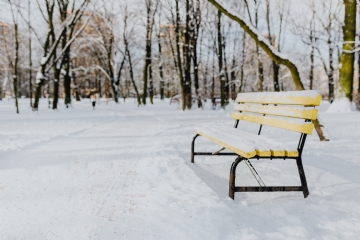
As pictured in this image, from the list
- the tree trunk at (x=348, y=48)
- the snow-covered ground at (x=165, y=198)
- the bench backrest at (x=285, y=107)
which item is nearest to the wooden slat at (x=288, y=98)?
the bench backrest at (x=285, y=107)

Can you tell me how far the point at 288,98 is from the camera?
→ 3.66 m

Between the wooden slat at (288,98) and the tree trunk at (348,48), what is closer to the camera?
the wooden slat at (288,98)

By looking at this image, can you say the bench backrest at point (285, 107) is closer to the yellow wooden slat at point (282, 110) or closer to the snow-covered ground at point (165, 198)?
the yellow wooden slat at point (282, 110)

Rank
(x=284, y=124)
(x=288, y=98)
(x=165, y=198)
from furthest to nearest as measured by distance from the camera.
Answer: (x=288, y=98) → (x=284, y=124) → (x=165, y=198)

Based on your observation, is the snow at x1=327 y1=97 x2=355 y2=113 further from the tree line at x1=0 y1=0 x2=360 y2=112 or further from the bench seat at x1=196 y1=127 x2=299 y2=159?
the bench seat at x1=196 y1=127 x2=299 y2=159

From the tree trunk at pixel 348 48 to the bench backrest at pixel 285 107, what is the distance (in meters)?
8.61

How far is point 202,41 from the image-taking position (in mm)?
27594

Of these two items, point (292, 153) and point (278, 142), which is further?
point (278, 142)

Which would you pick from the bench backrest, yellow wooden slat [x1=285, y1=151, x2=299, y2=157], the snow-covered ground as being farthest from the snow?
yellow wooden slat [x1=285, y1=151, x2=299, y2=157]

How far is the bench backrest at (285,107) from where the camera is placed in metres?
3.09

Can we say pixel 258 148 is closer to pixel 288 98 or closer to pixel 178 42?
pixel 288 98

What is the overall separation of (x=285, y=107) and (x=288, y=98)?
0.37ft

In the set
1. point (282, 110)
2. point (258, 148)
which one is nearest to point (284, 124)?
point (282, 110)

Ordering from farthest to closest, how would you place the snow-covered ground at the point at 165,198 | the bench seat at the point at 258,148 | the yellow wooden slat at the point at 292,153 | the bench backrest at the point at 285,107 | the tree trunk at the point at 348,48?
1. the tree trunk at the point at 348,48
2. the bench backrest at the point at 285,107
3. the yellow wooden slat at the point at 292,153
4. the bench seat at the point at 258,148
5. the snow-covered ground at the point at 165,198
